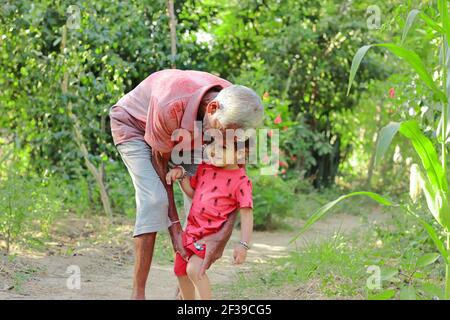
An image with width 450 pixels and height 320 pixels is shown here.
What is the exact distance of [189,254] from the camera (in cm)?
350

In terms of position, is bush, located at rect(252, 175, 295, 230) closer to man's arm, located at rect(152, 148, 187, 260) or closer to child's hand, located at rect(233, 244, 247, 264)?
man's arm, located at rect(152, 148, 187, 260)

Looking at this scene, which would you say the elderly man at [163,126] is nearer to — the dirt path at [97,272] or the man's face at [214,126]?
the man's face at [214,126]

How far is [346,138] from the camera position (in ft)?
33.6

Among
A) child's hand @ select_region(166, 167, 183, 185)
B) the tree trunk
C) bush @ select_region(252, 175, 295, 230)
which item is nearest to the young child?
child's hand @ select_region(166, 167, 183, 185)

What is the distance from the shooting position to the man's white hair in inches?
126

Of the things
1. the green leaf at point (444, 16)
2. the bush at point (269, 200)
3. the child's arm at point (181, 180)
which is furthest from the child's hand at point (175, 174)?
the bush at point (269, 200)

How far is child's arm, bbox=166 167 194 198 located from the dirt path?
3.58 feet

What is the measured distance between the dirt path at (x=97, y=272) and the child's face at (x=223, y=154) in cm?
138

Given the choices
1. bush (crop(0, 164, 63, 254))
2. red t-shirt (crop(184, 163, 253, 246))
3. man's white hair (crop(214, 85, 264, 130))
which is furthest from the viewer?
bush (crop(0, 164, 63, 254))

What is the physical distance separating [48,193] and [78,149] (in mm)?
813

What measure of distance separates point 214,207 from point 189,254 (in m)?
0.24

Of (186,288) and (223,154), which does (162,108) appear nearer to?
(223,154)

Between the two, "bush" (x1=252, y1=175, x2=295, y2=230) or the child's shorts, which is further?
"bush" (x1=252, y1=175, x2=295, y2=230)

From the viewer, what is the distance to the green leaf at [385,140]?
2.89 meters
